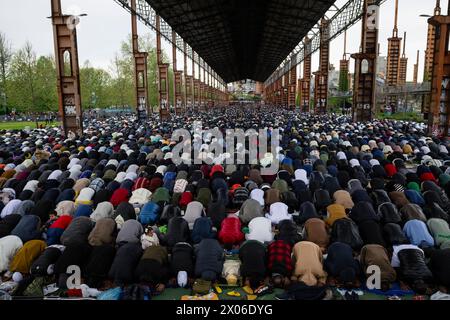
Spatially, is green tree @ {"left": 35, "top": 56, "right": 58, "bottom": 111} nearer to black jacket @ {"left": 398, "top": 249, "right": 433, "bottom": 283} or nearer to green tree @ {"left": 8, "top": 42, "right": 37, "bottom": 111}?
green tree @ {"left": 8, "top": 42, "right": 37, "bottom": 111}

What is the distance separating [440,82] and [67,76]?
1939cm

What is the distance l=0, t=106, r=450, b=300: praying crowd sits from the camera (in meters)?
5.35

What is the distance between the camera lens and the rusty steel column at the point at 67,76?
62.1 ft

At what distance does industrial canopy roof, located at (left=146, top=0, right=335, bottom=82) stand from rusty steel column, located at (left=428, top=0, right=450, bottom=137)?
10641mm

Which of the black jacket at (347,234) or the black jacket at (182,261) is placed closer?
the black jacket at (182,261)

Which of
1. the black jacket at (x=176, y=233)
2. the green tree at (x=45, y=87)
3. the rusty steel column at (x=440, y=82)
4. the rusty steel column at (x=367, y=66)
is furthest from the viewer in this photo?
the green tree at (x=45, y=87)

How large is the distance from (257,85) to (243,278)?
12529 cm

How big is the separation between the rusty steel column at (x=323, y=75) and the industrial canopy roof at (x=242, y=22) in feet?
4.78

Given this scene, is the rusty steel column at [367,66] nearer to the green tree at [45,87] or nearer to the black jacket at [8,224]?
the black jacket at [8,224]

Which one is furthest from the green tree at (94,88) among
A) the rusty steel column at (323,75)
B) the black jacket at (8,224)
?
the black jacket at (8,224)

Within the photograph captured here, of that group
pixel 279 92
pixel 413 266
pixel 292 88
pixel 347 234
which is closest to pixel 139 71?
pixel 347 234

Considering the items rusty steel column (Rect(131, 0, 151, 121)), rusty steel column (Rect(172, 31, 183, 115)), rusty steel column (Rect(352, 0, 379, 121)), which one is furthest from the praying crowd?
rusty steel column (Rect(172, 31, 183, 115))

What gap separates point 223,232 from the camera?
690cm

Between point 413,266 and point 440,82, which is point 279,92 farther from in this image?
point 413,266
